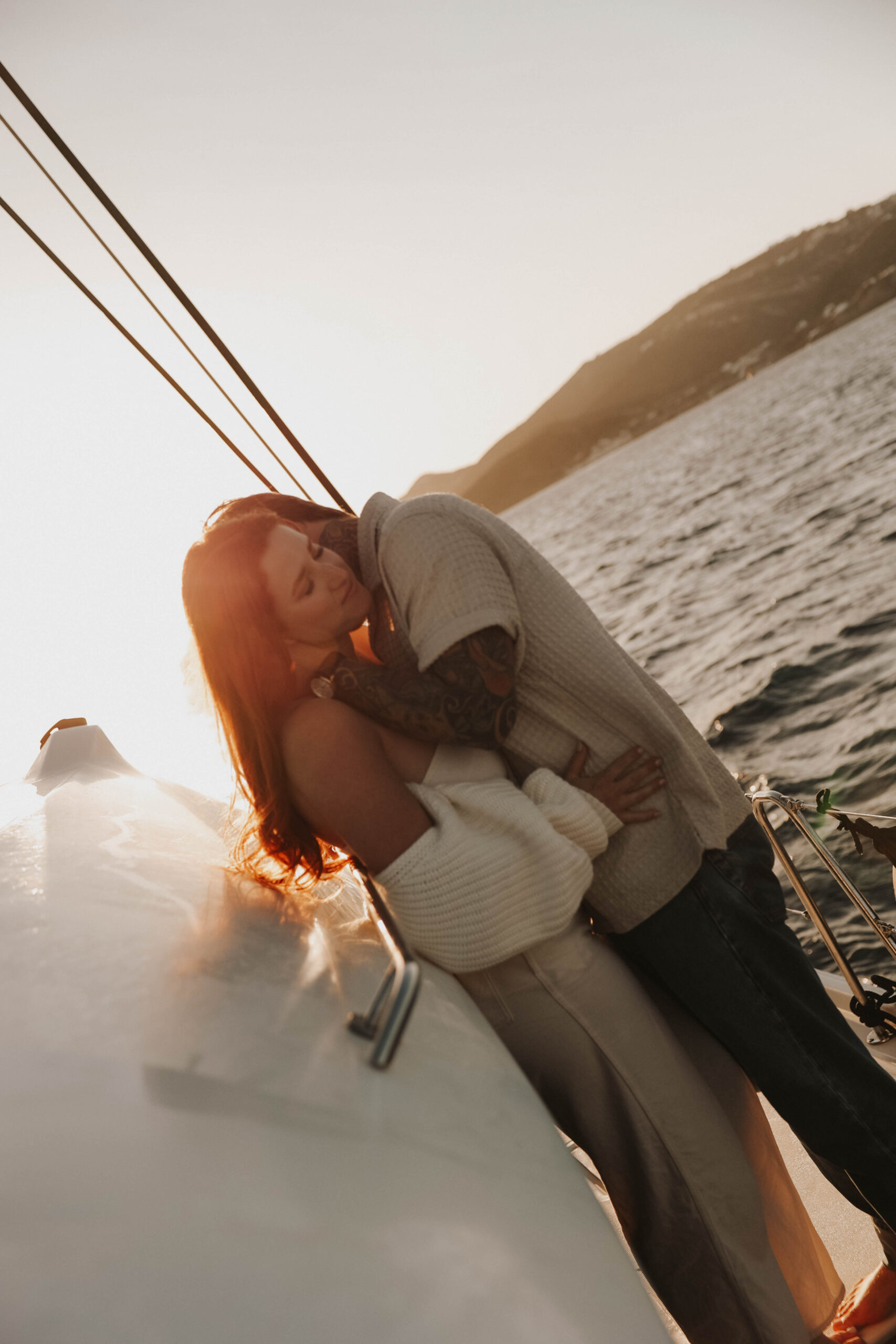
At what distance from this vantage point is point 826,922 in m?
2.21

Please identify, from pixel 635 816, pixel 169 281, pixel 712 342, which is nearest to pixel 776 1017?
pixel 635 816

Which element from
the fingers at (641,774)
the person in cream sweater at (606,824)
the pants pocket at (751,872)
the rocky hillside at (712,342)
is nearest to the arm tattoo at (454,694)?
the person in cream sweater at (606,824)

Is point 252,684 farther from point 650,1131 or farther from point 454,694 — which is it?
point 650,1131

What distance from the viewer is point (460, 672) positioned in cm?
142

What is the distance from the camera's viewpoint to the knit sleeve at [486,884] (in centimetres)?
136

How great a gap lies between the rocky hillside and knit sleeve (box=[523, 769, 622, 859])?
242ft

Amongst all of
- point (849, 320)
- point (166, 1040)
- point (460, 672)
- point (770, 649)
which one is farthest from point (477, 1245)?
point (849, 320)

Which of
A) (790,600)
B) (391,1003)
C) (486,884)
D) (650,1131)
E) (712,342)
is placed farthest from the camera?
(712,342)

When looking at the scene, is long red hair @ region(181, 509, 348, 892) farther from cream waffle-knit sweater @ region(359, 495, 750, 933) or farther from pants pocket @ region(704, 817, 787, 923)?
pants pocket @ region(704, 817, 787, 923)

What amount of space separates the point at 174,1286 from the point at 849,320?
82.1 metres

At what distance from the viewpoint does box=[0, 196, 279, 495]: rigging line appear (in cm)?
220

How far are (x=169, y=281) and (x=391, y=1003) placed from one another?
191cm

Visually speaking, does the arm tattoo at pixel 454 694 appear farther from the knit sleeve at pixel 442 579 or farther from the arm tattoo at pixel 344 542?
the arm tattoo at pixel 344 542

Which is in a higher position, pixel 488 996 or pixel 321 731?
pixel 321 731
